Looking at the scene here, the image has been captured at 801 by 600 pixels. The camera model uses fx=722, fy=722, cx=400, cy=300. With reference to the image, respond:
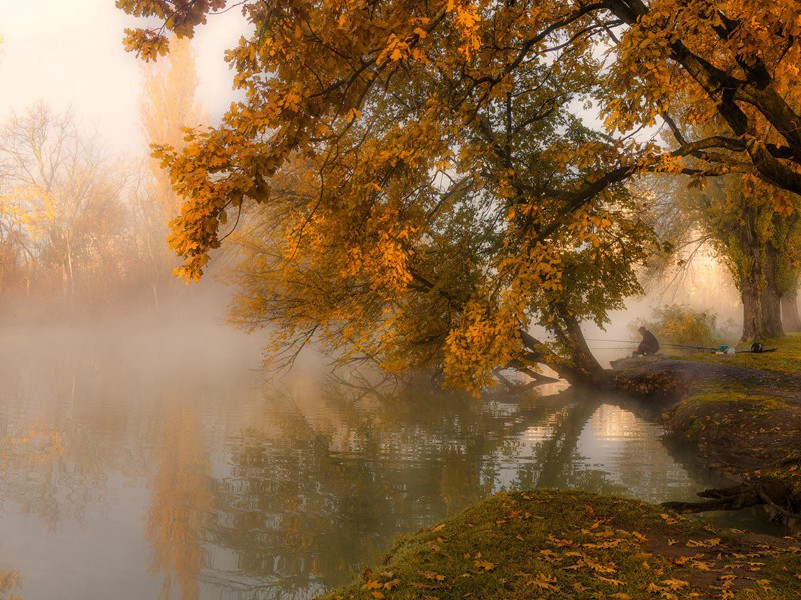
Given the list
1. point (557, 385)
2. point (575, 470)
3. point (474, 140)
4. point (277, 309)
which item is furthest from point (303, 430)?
point (557, 385)

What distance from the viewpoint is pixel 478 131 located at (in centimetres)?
1562

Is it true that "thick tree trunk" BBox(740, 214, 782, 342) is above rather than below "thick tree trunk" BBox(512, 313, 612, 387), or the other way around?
above

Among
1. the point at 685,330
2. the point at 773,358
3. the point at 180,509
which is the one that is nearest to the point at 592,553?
the point at 180,509

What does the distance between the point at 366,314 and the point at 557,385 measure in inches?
560

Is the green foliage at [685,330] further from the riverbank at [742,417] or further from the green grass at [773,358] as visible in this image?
the riverbank at [742,417]

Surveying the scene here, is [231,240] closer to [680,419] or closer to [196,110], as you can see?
[680,419]

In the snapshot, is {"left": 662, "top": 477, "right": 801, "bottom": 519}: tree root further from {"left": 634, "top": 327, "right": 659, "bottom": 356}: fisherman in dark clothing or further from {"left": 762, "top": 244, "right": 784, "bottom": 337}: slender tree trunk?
{"left": 762, "top": 244, "right": 784, "bottom": 337}: slender tree trunk

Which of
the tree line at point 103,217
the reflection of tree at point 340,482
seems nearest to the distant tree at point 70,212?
the tree line at point 103,217

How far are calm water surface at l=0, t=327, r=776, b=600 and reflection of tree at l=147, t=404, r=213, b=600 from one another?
0.10 ft

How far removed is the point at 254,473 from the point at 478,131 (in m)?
8.45

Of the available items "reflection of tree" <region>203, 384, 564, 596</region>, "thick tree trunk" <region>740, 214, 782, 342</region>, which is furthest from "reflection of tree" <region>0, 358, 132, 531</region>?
"thick tree trunk" <region>740, 214, 782, 342</region>

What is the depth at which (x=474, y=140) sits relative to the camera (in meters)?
15.3

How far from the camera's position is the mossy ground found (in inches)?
216

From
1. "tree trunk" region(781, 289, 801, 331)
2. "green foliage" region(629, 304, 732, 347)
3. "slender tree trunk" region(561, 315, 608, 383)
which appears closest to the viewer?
"slender tree trunk" region(561, 315, 608, 383)
